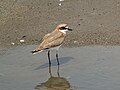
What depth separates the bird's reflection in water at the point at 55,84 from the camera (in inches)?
340

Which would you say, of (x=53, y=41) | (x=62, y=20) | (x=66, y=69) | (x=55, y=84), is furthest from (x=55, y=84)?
(x=62, y=20)

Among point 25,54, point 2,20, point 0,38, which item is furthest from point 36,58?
point 2,20

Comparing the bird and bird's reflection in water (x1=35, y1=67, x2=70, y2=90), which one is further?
the bird

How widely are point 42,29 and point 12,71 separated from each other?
3302mm

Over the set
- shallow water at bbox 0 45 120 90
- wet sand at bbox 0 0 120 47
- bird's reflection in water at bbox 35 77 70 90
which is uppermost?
wet sand at bbox 0 0 120 47

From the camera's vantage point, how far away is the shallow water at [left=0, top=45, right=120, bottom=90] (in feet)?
28.3

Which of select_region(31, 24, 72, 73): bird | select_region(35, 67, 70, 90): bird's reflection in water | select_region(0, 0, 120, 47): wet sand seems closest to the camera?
select_region(35, 67, 70, 90): bird's reflection in water

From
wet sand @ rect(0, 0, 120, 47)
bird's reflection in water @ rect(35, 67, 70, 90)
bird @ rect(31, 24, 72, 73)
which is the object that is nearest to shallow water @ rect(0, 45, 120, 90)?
bird's reflection in water @ rect(35, 67, 70, 90)

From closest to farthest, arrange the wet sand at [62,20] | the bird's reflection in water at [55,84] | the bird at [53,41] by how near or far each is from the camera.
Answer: the bird's reflection in water at [55,84] < the bird at [53,41] < the wet sand at [62,20]

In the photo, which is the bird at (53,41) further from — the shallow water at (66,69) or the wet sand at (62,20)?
the wet sand at (62,20)

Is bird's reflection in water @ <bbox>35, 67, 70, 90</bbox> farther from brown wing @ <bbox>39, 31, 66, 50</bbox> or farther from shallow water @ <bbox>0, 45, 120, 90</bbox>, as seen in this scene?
brown wing @ <bbox>39, 31, 66, 50</bbox>

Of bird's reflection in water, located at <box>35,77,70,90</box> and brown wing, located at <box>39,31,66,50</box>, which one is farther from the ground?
brown wing, located at <box>39,31,66,50</box>

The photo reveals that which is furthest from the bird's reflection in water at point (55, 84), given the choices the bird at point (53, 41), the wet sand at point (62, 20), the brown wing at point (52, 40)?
the wet sand at point (62, 20)

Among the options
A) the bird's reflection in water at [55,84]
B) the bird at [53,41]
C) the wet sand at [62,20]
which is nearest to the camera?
the bird's reflection in water at [55,84]
